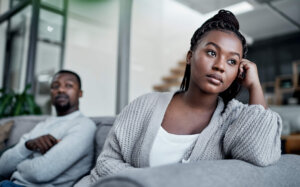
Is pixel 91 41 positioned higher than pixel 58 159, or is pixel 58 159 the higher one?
pixel 91 41

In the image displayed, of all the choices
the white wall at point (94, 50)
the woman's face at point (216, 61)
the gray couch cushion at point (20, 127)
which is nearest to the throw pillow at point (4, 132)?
the gray couch cushion at point (20, 127)

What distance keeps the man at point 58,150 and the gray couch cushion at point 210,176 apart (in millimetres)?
877

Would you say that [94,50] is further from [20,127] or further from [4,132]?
[4,132]

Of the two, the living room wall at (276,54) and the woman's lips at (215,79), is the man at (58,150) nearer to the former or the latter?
the woman's lips at (215,79)

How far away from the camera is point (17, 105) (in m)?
3.03

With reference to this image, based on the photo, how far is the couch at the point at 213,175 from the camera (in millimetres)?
532

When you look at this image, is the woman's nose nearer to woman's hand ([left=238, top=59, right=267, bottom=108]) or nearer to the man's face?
woman's hand ([left=238, top=59, right=267, bottom=108])

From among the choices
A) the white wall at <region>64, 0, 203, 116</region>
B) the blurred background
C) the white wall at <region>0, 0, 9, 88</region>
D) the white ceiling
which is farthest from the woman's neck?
the white wall at <region>0, 0, 9, 88</region>

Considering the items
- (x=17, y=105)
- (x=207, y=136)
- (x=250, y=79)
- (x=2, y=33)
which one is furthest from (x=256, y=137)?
(x=2, y=33)

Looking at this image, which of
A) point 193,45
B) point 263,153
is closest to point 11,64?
point 193,45

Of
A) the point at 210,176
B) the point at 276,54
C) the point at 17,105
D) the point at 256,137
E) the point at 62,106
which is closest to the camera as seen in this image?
the point at 210,176

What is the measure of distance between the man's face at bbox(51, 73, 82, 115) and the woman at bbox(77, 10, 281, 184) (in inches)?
34.7

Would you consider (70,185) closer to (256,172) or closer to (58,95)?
(58,95)

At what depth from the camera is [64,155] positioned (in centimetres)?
138
